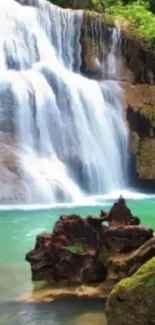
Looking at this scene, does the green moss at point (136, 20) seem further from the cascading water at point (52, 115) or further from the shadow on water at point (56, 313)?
the shadow on water at point (56, 313)

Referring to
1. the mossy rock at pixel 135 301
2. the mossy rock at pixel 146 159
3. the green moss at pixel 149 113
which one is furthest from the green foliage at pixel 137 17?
the mossy rock at pixel 135 301

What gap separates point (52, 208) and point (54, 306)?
10.3 m

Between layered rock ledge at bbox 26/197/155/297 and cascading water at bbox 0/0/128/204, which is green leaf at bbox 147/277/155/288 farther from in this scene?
cascading water at bbox 0/0/128/204

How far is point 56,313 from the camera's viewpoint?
22.4 ft

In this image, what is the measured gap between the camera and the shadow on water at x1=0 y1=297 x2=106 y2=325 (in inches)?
257

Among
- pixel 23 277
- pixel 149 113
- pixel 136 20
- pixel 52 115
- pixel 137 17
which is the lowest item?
pixel 149 113

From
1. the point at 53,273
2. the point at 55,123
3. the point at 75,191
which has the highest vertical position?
the point at 53,273

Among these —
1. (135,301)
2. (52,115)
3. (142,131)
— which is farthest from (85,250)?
(142,131)

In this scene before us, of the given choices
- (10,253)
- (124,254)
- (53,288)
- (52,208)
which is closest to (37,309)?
(53,288)

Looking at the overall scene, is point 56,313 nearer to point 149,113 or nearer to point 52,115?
point 52,115

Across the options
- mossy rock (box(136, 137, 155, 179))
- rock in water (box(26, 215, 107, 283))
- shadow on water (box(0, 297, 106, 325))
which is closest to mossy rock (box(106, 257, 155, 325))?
shadow on water (box(0, 297, 106, 325))

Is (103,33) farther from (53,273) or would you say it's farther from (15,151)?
(53,273)

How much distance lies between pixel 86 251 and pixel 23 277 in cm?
109

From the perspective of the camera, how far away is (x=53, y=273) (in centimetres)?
780
